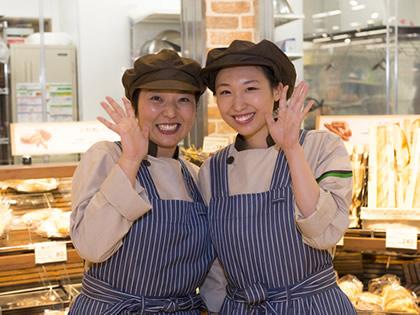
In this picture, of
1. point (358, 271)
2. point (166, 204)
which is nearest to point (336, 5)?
point (358, 271)

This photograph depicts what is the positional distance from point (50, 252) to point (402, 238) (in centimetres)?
129

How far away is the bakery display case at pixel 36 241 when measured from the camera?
7.77 feet

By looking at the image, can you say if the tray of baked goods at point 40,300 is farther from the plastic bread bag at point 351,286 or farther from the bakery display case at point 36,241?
the plastic bread bag at point 351,286

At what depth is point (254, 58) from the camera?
6.18 ft

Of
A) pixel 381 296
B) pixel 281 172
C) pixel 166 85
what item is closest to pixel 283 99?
pixel 281 172

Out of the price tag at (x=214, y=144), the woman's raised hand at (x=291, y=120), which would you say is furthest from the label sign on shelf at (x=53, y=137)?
the woman's raised hand at (x=291, y=120)

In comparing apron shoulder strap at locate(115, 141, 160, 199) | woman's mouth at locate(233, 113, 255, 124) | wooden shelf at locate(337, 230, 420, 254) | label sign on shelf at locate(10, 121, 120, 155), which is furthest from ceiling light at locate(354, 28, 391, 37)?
apron shoulder strap at locate(115, 141, 160, 199)

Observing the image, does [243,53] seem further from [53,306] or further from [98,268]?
[53,306]

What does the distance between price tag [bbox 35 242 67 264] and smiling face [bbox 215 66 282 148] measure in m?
0.86

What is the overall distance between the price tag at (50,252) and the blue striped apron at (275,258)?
2.28 feet

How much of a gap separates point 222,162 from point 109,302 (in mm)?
565

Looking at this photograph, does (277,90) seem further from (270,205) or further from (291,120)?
(270,205)

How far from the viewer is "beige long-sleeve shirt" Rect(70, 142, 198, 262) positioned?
1797 mm

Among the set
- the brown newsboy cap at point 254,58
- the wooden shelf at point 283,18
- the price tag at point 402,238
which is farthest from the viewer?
the wooden shelf at point 283,18
